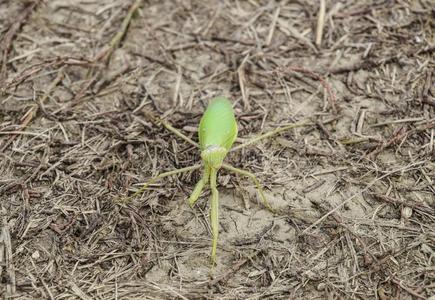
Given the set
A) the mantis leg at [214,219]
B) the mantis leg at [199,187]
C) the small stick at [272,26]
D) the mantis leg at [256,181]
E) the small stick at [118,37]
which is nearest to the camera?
the mantis leg at [214,219]

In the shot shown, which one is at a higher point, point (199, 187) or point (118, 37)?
point (118, 37)

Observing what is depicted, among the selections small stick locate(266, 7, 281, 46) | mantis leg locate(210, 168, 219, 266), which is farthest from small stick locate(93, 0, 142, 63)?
mantis leg locate(210, 168, 219, 266)

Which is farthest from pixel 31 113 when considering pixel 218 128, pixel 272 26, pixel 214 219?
pixel 272 26

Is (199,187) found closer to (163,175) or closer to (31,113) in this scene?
(163,175)

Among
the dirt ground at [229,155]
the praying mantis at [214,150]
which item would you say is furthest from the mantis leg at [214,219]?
the dirt ground at [229,155]

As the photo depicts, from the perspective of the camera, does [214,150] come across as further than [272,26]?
No

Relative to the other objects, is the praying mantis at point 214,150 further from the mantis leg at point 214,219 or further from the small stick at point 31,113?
the small stick at point 31,113

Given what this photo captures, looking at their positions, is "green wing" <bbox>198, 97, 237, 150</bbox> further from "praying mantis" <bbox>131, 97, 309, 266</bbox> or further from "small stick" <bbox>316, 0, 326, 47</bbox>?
"small stick" <bbox>316, 0, 326, 47</bbox>
